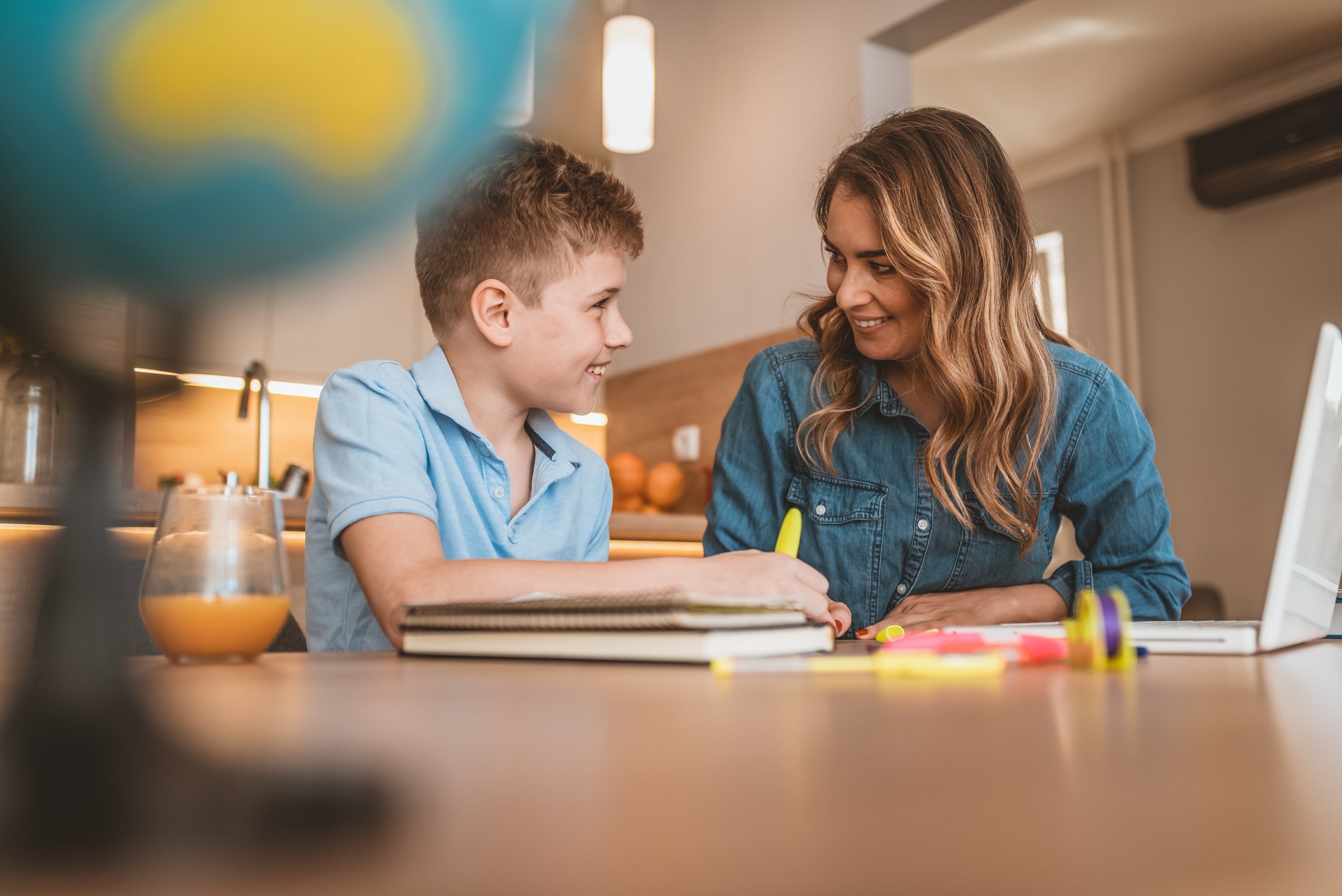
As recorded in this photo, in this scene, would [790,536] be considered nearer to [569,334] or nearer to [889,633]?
[889,633]

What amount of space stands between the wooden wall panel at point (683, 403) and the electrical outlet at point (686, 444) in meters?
0.02

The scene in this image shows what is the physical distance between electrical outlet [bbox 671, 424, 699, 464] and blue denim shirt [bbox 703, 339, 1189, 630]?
1.84 m

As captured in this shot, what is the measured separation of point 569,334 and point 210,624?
2.41ft

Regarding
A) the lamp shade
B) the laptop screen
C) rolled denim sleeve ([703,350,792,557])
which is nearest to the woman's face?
rolled denim sleeve ([703,350,792,557])

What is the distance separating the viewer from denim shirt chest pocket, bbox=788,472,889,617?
130 centimetres

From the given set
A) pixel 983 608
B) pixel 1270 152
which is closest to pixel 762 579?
pixel 983 608

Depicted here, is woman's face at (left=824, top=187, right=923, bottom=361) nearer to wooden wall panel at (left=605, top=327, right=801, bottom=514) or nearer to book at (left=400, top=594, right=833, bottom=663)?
book at (left=400, top=594, right=833, bottom=663)

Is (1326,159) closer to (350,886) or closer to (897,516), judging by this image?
(897,516)

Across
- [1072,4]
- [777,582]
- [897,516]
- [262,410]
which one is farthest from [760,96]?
[777,582]

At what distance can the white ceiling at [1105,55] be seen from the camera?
11.6 ft

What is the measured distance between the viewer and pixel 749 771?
0.21 meters

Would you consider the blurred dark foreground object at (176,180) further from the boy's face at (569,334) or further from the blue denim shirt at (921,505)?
the blue denim shirt at (921,505)

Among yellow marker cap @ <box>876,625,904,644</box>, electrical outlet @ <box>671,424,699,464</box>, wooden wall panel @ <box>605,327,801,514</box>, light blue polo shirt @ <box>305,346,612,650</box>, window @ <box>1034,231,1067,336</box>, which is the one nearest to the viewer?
yellow marker cap @ <box>876,625,904,644</box>

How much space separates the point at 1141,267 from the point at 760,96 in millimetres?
2249
